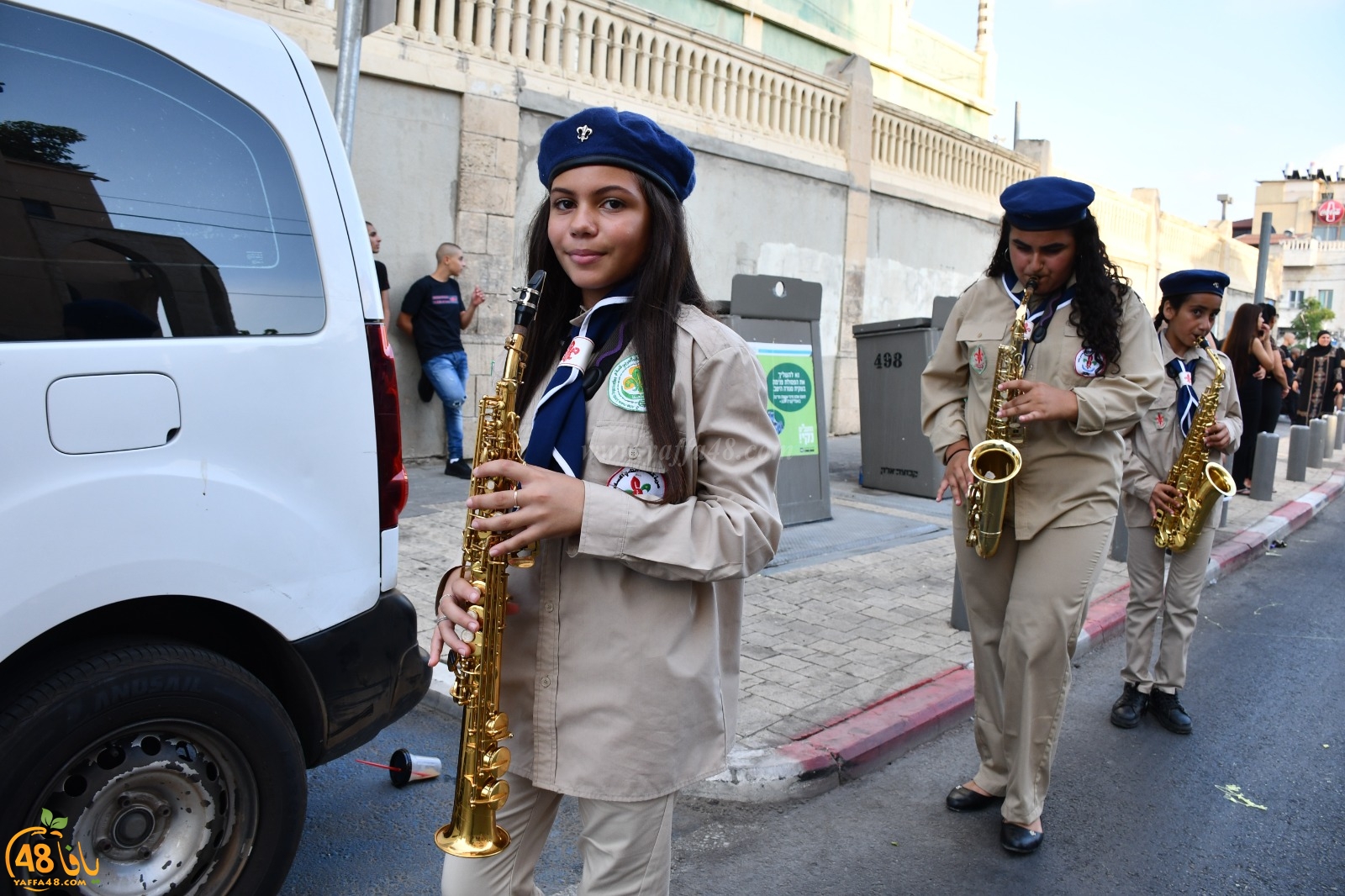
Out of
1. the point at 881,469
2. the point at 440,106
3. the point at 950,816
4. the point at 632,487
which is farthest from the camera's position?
the point at 881,469

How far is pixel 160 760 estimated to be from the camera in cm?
243

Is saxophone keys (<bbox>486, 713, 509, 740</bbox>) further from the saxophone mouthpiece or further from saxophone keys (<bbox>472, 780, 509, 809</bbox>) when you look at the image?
the saxophone mouthpiece

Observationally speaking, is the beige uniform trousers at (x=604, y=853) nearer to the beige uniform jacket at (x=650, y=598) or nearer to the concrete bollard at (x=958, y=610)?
the beige uniform jacket at (x=650, y=598)

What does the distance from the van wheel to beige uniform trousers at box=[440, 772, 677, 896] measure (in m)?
0.84

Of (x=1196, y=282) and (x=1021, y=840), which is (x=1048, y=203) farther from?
(x=1021, y=840)

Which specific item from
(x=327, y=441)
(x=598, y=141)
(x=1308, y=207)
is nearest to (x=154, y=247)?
(x=327, y=441)

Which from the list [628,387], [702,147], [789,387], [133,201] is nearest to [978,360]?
[628,387]

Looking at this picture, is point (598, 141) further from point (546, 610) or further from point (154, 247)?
point (154, 247)

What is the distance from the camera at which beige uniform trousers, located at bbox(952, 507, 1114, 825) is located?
337cm

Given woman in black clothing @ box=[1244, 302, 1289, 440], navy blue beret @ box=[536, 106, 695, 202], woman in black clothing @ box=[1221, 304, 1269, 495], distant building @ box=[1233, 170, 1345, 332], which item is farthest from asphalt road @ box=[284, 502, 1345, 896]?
distant building @ box=[1233, 170, 1345, 332]

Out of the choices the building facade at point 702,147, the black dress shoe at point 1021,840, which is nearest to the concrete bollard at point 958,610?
the black dress shoe at point 1021,840

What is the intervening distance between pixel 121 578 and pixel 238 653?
19.2 inches

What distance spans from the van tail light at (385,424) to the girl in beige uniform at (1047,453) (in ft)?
6.10

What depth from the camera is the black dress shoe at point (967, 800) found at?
3.79 metres
